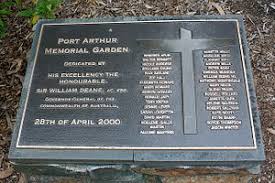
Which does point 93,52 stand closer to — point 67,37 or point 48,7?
point 67,37

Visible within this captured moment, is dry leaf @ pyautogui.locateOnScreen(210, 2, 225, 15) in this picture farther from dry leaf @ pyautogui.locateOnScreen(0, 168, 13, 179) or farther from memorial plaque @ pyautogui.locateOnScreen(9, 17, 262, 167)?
dry leaf @ pyautogui.locateOnScreen(0, 168, 13, 179)

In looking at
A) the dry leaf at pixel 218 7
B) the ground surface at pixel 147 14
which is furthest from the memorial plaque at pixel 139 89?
the dry leaf at pixel 218 7

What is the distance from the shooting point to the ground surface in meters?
4.16

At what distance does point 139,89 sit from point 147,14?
1.73 metres

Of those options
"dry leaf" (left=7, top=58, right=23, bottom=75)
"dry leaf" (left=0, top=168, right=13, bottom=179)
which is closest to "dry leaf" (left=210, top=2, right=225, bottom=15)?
"dry leaf" (left=7, top=58, right=23, bottom=75)

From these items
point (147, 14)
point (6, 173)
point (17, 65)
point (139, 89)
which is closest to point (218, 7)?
point (147, 14)

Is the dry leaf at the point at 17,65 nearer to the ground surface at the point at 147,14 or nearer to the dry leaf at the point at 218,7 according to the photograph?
the ground surface at the point at 147,14

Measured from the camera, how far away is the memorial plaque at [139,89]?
3.07m

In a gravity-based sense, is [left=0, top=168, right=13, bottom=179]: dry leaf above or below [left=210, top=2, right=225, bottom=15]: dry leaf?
below

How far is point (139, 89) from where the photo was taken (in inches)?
129

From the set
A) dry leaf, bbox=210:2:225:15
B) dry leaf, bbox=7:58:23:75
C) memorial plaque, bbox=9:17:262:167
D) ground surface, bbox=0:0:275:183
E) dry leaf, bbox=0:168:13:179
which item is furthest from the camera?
dry leaf, bbox=210:2:225:15

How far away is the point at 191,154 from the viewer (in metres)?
3.00

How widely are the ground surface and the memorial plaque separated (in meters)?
0.94

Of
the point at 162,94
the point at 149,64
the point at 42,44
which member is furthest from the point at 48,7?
the point at 162,94
